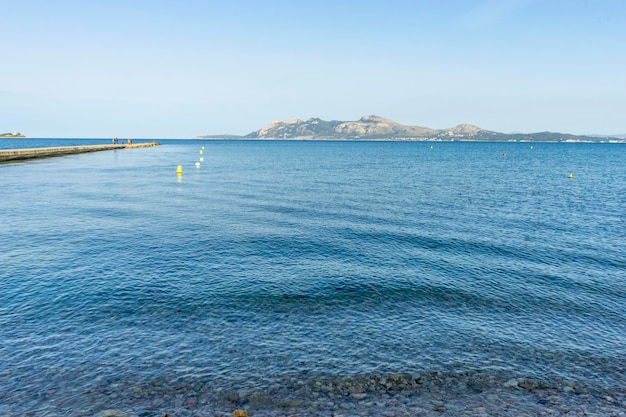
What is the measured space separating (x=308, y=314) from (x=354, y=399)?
7.38 meters

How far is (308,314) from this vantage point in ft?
70.6

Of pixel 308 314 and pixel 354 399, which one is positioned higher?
pixel 308 314

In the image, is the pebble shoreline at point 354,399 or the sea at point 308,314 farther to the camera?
the sea at point 308,314

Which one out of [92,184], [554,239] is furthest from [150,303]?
[92,184]

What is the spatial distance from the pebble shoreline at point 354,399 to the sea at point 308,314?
71 mm

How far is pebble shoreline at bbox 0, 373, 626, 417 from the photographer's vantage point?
1366 cm

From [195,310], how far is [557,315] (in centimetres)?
2038

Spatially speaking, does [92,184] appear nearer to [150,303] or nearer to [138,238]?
[138,238]

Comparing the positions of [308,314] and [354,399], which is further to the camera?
[308,314]

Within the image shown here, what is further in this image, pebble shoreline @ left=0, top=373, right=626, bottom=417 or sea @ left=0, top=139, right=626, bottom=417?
sea @ left=0, top=139, right=626, bottom=417

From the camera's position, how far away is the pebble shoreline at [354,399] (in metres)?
13.7

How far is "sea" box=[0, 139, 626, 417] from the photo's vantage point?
14.8 m

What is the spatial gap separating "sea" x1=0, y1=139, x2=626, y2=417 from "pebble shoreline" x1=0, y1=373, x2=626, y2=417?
7 cm

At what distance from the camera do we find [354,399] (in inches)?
570
